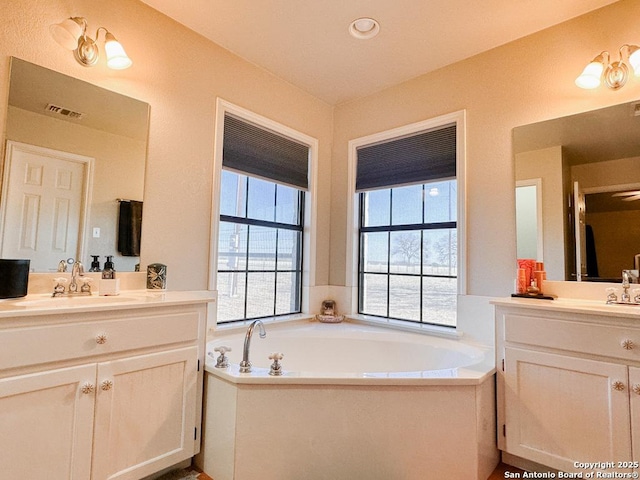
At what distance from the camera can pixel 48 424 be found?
1312 millimetres

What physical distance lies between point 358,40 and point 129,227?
186 centimetres

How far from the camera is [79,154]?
1.81 m

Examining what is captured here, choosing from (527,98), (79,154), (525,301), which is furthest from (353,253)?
(79,154)

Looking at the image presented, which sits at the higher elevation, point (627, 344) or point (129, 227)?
point (129, 227)

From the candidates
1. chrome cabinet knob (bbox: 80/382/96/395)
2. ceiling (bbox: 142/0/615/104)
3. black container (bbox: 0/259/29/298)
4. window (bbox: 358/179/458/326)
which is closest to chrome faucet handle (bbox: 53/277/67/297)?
black container (bbox: 0/259/29/298)

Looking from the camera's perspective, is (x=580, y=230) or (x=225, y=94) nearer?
(x=580, y=230)

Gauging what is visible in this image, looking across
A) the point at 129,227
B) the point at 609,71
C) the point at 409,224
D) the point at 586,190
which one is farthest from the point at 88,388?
the point at 609,71

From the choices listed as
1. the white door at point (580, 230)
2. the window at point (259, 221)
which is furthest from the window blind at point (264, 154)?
the white door at point (580, 230)

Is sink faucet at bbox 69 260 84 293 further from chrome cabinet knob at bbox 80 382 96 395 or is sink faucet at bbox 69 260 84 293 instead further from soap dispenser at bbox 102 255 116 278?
chrome cabinet knob at bbox 80 382 96 395

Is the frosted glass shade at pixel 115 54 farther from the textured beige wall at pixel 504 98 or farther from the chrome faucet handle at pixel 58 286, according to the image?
the textured beige wall at pixel 504 98

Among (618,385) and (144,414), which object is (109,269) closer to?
(144,414)

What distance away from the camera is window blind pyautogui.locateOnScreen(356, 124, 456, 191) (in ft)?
8.52

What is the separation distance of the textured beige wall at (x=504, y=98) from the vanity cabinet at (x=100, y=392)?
1.85m

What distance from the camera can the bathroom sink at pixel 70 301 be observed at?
4.56ft
